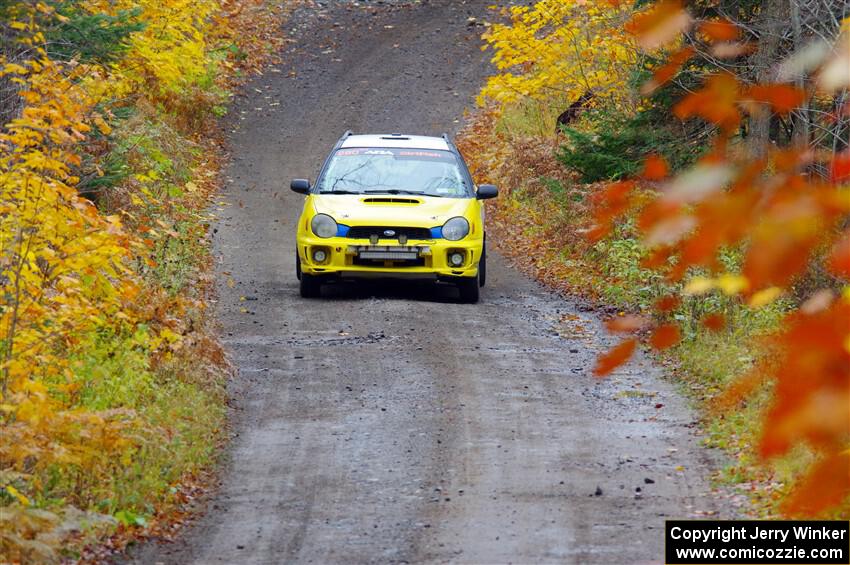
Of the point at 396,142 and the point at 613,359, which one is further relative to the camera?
the point at 396,142

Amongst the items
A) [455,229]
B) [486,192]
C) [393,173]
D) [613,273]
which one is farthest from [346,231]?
[613,273]

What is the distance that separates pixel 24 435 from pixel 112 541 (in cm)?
78

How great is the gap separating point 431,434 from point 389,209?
17.4ft

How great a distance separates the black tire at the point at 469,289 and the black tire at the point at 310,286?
5.49ft

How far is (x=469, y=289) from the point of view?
14531mm

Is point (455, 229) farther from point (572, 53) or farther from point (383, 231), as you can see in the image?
point (572, 53)

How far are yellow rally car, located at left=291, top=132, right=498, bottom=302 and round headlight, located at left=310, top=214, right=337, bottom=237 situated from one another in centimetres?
1

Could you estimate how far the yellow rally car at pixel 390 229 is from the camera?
14.0 metres

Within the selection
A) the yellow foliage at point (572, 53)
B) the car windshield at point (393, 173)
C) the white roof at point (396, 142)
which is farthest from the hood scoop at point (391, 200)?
the yellow foliage at point (572, 53)

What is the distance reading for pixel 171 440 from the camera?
333 inches

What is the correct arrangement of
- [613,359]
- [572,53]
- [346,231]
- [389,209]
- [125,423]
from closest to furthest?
[613,359], [125,423], [346,231], [389,209], [572,53]

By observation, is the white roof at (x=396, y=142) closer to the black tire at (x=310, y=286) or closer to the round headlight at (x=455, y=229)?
the round headlight at (x=455, y=229)

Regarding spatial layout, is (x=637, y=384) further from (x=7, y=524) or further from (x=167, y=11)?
(x=167, y=11)

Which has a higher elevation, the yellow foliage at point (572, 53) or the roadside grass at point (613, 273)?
the yellow foliage at point (572, 53)
